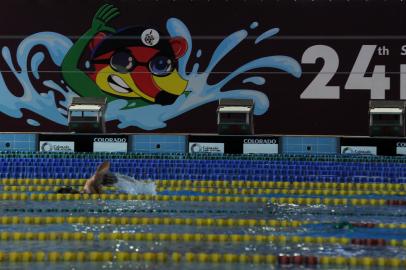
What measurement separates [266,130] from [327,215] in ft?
25.2

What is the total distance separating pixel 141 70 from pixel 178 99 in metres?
0.93

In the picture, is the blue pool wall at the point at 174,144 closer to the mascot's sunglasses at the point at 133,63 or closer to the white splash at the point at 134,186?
the mascot's sunglasses at the point at 133,63

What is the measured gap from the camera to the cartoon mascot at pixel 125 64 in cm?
1739

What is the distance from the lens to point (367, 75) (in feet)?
55.9

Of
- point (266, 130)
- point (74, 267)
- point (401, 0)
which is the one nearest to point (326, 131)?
point (266, 130)

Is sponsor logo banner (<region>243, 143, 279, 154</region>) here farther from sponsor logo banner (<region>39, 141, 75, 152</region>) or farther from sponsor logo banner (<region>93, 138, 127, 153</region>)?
sponsor logo banner (<region>39, 141, 75, 152</region>)

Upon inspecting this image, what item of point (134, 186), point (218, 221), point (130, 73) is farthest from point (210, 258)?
point (130, 73)

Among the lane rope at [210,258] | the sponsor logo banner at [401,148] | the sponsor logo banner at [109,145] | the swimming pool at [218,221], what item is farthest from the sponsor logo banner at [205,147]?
the lane rope at [210,258]

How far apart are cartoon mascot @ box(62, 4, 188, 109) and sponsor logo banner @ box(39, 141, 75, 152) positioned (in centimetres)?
279

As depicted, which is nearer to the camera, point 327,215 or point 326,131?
point 327,215

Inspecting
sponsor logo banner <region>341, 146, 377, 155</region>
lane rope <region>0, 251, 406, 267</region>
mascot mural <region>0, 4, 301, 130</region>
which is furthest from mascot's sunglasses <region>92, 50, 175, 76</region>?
lane rope <region>0, 251, 406, 267</region>

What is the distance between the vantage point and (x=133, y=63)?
57.3 feet

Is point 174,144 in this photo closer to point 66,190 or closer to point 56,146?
point 56,146

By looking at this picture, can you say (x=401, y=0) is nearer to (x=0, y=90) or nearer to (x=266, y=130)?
(x=266, y=130)
